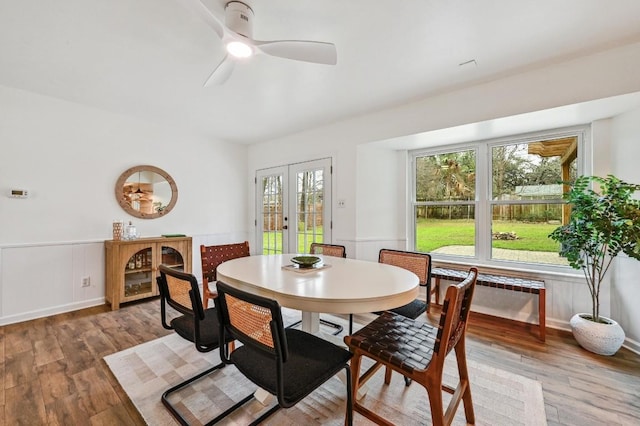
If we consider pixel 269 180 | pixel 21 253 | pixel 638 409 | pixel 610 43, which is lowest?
pixel 638 409

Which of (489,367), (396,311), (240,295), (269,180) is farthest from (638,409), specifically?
(269,180)

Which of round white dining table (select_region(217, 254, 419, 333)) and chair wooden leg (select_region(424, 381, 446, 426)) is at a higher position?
round white dining table (select_region(217, 254, 419, 333))

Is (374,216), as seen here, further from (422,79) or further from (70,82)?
(70,82)

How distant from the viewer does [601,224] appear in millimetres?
2141

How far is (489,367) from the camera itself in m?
2.07

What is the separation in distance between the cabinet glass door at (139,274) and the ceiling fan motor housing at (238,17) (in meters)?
2.96

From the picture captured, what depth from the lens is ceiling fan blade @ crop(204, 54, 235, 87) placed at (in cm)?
194

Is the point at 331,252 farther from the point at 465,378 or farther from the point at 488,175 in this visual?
the point at 488,175

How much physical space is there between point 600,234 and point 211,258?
3447mm

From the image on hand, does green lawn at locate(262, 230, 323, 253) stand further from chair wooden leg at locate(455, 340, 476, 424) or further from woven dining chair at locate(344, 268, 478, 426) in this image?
chair wooden leg at locate(455, 340, 476, 424)

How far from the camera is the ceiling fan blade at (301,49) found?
1.67m

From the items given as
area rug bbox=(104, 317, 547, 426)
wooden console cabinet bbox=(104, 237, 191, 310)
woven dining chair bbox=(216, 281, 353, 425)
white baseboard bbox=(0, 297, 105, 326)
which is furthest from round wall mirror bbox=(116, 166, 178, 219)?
woven dining chair bbox=(216, 281, 353, 425)

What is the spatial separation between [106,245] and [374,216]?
3458 millimetres

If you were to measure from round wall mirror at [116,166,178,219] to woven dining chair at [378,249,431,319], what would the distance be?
3239 mm
